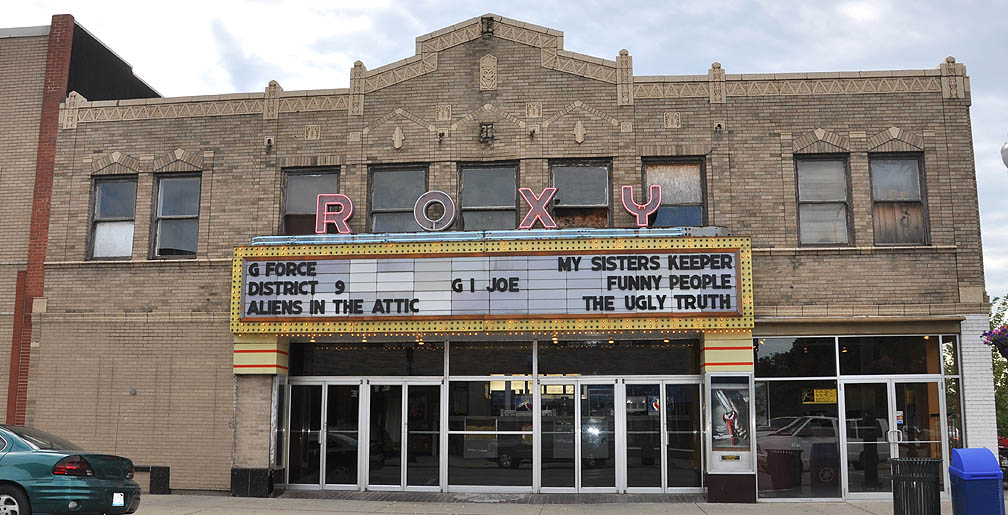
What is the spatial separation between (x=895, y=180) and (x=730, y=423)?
5628mm

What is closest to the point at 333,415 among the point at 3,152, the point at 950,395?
the point at 3,152

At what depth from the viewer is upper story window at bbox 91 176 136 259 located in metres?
18.0

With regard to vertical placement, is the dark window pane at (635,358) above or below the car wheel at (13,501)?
above

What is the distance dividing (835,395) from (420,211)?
842cm

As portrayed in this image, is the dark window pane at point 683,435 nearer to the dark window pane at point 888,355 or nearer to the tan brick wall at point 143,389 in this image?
the dark window pane at point 888,355

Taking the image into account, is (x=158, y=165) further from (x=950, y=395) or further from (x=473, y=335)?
(x=950, y=395)

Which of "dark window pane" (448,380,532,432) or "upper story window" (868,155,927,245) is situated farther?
"dark window pane" (448,380,532,432)

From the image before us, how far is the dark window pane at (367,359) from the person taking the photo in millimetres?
17125

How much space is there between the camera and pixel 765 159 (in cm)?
1650

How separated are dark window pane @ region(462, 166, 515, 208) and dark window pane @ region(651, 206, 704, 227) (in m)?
2.86

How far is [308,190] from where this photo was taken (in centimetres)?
1766

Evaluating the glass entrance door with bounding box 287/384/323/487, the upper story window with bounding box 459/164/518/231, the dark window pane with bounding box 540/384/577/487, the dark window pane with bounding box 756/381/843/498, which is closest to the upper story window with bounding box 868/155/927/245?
the dark window pane with bounding box 756/381/843/498

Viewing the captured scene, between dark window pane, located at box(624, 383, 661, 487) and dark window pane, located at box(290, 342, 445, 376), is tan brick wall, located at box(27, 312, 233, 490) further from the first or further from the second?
dark window pane, located at box(624, 383, 661, 487)

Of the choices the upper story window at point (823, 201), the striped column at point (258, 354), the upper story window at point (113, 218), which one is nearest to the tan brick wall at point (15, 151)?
the upper story window at point (113, 218)
